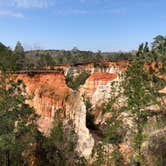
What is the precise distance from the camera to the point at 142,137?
2855cm

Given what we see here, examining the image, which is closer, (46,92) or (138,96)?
(138,96)

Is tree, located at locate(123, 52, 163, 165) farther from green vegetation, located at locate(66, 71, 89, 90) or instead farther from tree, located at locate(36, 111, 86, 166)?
green vegetation, located at locate(66, 71, 89, 90)

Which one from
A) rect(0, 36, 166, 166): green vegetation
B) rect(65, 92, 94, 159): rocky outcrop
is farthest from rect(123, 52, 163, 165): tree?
rect(65, 92, 94, 159): rocky outcrop

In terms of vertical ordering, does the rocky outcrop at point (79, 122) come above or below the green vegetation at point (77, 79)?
below

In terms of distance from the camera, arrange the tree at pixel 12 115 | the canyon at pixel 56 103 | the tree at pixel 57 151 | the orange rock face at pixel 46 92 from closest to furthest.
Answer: the tree at pixel 12 115 → the tree at pixel 57 151 → the canyon at pixel 56 103 → the orange rock face at pixel 46 92

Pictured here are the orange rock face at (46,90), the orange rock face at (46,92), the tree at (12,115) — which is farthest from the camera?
the orange rock face at (46,90)

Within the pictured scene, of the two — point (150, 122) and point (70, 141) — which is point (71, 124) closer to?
point (70, 141)

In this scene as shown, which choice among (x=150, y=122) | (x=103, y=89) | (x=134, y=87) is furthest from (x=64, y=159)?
(x=103, y=89)

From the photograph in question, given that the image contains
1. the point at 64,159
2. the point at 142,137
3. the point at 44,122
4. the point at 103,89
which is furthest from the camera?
the point at 103,89

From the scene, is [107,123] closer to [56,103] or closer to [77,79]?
[56,103]

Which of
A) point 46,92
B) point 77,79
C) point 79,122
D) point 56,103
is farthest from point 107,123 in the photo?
point 77,79

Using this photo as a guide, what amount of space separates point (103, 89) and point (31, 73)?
67.3 feet

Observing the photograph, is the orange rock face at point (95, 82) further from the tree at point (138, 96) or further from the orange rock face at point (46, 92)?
the tree at point (138, 96)

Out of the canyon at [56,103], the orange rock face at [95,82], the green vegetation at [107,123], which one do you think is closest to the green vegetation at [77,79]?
the orange rock face at [95,82]
